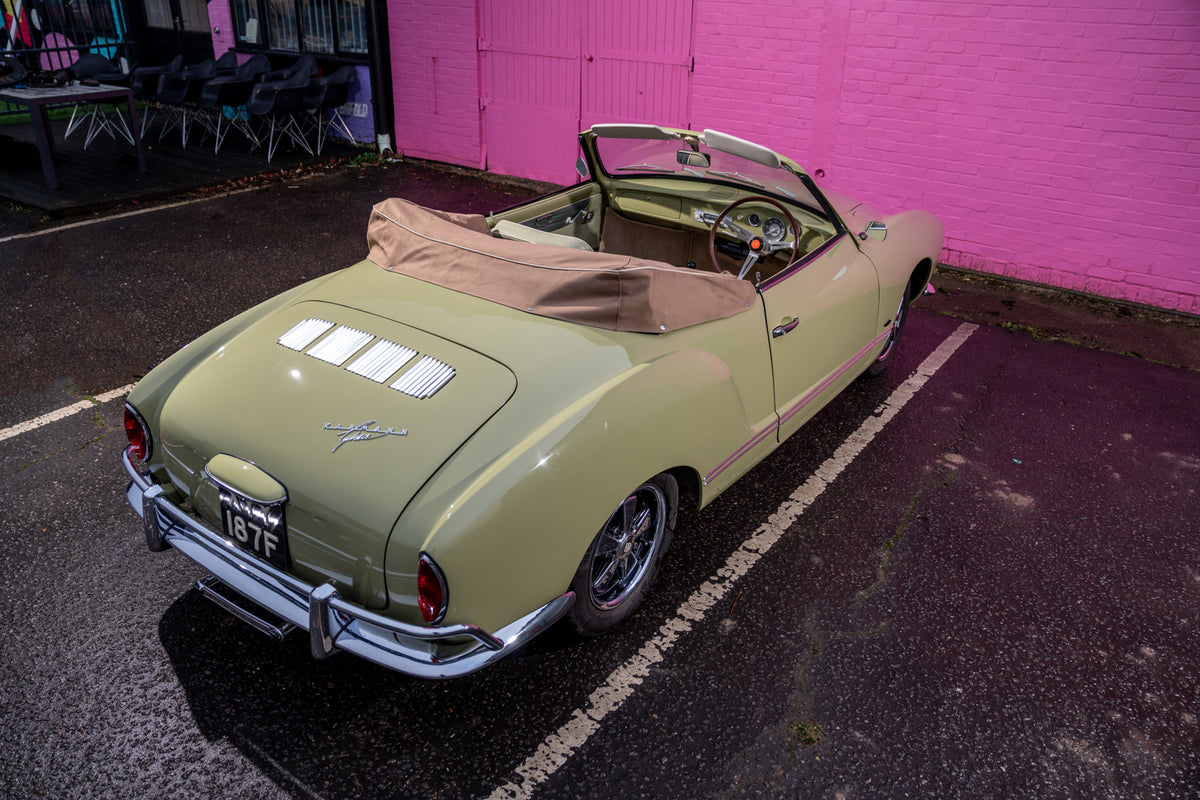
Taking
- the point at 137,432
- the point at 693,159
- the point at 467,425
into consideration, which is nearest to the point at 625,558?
the point at 467,425

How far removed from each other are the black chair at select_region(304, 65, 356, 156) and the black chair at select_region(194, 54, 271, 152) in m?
0.82

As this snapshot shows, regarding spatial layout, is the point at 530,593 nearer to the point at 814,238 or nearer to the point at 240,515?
the point at 240,515

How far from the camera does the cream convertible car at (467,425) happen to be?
2352 mm

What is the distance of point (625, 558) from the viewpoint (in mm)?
3045

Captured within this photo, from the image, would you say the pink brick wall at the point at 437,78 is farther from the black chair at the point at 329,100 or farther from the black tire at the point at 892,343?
the black tire at the point at 892,343

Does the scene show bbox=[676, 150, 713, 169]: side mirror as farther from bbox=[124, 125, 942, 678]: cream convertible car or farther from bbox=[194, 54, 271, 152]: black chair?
bbox=[194, 54, 271, 152]: black chair

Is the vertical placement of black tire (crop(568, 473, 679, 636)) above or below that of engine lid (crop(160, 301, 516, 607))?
below

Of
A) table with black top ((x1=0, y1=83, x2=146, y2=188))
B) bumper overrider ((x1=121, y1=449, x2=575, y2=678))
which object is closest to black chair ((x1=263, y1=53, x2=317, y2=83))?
table with black top ((x1=0, y1=83, x2=146, y2=188))

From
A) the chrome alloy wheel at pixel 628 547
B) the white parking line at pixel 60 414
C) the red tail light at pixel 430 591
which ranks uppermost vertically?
the red tail light at pixel 430 591

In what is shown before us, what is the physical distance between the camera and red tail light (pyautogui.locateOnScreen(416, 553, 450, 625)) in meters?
2.25

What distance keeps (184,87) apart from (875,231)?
9.26 m

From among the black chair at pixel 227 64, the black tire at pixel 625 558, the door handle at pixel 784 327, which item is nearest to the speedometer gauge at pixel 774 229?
the door handle at pixel 784 327

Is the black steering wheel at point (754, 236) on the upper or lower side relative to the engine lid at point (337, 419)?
upper

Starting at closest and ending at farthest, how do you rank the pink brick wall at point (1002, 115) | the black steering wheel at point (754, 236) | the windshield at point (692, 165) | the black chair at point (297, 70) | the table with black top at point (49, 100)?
the black steering wheel at point (754, 236) → the windshield at point (692, 165) → the pink brick wall at point (1002, 115) → the table with black top at point (49, 100) → the black chair at point (297, 70)
